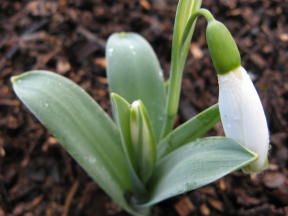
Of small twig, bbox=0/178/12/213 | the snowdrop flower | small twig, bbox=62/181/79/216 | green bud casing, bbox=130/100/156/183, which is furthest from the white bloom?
small twig, bbox=0/178/12/213

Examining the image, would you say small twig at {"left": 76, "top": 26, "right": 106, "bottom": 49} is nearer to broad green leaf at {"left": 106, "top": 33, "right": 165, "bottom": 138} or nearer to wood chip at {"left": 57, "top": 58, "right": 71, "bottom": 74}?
wood chip at {"left": 57, "top": 58, "right": 71, "bottom": 74}

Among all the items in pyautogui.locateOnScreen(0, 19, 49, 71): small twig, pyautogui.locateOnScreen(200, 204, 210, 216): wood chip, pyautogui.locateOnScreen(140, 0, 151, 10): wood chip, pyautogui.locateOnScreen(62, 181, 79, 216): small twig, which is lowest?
pyautogui.locateOnScreen(200, 204, 210, 216): wood chip

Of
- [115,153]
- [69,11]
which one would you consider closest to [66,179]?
[115,153]

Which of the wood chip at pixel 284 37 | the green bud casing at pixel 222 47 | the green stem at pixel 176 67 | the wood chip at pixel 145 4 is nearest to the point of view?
the green bud casing at pixel 222 47

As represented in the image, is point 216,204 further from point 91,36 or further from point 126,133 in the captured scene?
point 91,36

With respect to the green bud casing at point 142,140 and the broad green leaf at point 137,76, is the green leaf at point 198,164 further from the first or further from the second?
the broad green leaf at point 137,76

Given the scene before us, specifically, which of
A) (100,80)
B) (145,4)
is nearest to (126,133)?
(100,80)

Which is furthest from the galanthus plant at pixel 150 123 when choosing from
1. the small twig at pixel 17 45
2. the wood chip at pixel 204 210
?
the small twig at pixel 17 45
